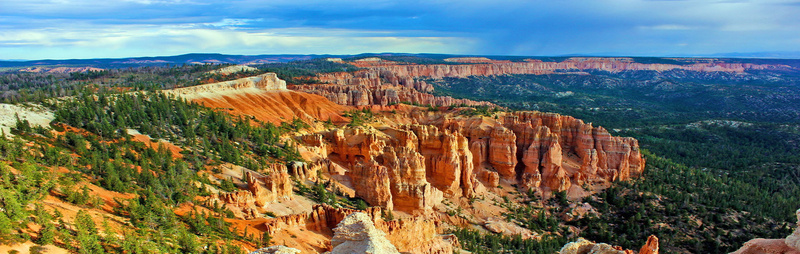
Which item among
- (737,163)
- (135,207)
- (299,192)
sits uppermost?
(135,207)

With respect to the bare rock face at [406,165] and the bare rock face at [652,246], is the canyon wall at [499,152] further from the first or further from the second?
the bare rock face at [652,246]

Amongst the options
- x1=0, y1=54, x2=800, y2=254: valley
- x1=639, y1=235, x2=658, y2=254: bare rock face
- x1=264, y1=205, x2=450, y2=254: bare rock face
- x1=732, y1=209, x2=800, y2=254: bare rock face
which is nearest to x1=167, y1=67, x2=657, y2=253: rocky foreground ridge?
x1=264, y1=205, x2=450, y2=254: bare rock face

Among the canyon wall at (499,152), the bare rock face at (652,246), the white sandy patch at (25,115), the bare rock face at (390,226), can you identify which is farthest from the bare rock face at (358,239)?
the white sandy patch at (25,115)

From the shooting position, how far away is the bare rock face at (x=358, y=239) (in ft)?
68.4

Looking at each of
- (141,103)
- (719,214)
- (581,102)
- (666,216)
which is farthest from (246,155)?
(581,102)

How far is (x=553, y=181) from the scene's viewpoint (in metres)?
56.4

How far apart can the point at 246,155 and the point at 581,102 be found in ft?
480

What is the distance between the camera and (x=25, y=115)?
4084 cm

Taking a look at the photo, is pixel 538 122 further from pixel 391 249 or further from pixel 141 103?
pixel 141 103

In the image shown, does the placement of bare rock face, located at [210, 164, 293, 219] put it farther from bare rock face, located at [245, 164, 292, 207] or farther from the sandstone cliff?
the sandstone cliff

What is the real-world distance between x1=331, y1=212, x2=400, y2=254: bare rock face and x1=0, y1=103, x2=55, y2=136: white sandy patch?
3290cm

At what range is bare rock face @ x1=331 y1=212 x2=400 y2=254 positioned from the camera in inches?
820

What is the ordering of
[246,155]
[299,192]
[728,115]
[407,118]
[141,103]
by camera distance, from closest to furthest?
1. [299,192]
2. [246,155]
3. [141,103]
4. [407,118]
5. [728,115]

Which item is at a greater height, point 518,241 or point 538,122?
point 538,122
